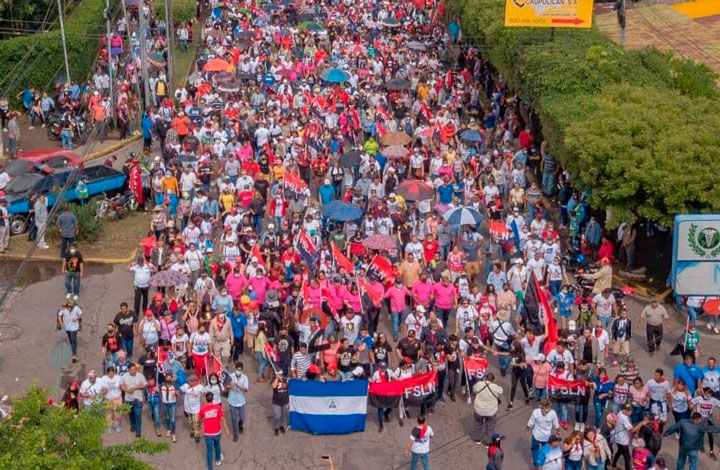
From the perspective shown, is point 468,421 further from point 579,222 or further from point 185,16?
point 185,16

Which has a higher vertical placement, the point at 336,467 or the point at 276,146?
the point at 276,146

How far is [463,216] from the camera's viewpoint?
24.8 metres

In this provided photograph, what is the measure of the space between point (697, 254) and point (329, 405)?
801 centimetres

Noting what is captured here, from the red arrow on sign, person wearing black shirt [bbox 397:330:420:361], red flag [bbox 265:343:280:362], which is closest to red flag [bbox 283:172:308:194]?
red flag [bbox 265:343:280:362]

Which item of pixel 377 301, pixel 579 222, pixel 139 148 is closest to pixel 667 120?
pixel 579 222

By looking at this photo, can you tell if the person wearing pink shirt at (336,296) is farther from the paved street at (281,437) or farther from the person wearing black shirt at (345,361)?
the person wearing black shirt at (345,361)

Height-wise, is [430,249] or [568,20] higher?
[568,20]

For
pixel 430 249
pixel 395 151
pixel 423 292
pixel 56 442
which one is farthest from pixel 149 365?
pixel 395 151

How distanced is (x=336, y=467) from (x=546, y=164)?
1406 cm

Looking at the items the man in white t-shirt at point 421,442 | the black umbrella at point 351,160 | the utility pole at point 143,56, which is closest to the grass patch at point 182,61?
the utility pole at point 143,56

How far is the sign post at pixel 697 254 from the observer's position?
23.1 metres

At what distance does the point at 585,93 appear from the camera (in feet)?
99.6

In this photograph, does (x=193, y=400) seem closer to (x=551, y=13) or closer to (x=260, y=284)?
(x=260, y=284)

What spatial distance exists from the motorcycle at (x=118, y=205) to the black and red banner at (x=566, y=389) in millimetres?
12742
